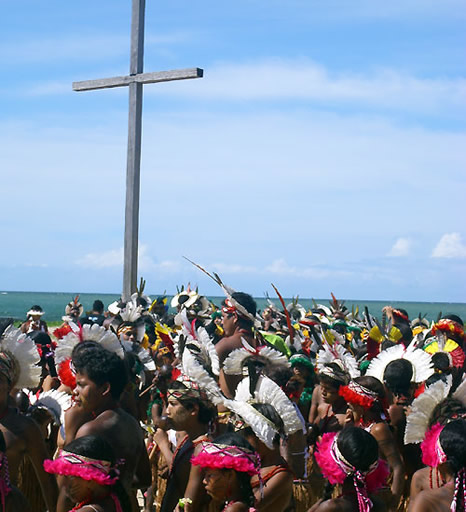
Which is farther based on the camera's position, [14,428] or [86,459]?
[14,428]

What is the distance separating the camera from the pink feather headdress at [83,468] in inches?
160

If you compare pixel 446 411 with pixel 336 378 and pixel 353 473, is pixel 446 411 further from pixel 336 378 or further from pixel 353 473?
pixel 336 378

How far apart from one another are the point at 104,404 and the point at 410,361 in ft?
10.2

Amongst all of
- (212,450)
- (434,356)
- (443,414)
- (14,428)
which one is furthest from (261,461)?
(434,356)

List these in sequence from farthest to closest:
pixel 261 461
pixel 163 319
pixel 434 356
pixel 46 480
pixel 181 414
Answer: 1. pixel 163 319
2. pixel 434 356
3. pixel 181 414
4. pixel 46 480
5. pixel 261 461

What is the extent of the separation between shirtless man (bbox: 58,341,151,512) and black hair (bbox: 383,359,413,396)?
2.55 m

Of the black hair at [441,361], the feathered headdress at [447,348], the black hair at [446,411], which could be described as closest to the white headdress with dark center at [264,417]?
the black hair at [446,411]

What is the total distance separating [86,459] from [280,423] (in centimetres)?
144

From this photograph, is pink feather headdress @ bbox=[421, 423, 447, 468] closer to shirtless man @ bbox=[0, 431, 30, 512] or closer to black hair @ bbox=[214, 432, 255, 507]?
black hair @ bbox=[214, 432, 255, 507]

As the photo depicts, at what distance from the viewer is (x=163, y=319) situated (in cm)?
1395

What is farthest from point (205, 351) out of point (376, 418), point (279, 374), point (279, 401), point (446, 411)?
point (446, 411)

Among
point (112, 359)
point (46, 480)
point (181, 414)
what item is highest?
point (112, 359)

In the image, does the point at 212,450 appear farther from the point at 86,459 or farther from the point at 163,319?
the point at 163,319

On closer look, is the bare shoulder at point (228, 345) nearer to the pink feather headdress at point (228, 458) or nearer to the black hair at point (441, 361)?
the black hair at point (441, 361)
